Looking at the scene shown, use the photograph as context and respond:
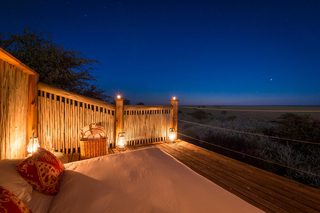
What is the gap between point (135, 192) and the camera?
3.68 feet

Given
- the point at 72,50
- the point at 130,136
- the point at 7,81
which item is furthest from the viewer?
the point at 72,50

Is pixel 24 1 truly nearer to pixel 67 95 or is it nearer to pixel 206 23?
pixel 67 95

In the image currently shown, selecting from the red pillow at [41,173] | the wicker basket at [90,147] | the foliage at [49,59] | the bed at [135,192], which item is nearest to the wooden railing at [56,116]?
the wicker basket at [90,147]

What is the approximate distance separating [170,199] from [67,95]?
3114 millimetres

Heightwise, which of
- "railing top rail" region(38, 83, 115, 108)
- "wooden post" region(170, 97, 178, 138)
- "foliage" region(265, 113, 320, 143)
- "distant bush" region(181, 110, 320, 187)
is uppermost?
"railing top rail" region(38, 83, 115, 108)

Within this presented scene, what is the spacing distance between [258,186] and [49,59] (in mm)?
6047

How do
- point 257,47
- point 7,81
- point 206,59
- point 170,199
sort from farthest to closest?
1. point 206,59
2. point 257,47
3. point 7,81
4. point 170,199

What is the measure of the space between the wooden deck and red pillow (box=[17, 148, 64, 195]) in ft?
6.43

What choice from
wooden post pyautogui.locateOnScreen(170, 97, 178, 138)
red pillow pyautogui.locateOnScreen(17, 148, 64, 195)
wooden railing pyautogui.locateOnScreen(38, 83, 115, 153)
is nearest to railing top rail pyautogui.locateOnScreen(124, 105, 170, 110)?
wooden post pyautogui.locateOnScreen(170, 97, 178, 138)

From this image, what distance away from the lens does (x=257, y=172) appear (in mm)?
2621

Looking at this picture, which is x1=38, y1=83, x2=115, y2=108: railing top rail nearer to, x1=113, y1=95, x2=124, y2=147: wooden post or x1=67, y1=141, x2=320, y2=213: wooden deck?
x1=113, y1=95, x2=124, y2=147: wooden post

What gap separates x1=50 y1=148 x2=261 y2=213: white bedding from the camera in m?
0.98

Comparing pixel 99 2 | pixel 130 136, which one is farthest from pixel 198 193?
pixel 99 2

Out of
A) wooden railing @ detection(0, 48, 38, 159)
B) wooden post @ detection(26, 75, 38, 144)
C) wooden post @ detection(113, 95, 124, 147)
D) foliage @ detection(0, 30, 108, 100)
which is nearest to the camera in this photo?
wooden railing @ detection(0, 48, 38, 159)
